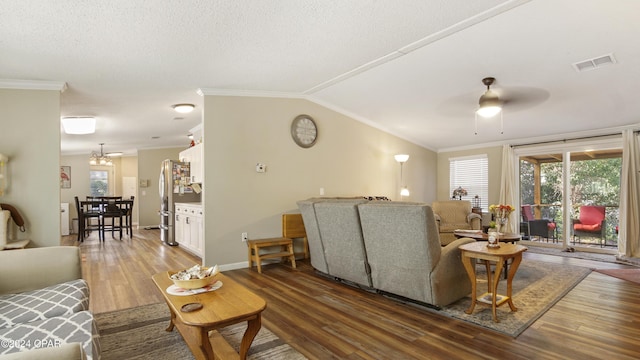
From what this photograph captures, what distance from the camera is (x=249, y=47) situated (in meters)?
3.34

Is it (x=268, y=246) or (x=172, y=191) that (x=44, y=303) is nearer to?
(x=268, y=246)

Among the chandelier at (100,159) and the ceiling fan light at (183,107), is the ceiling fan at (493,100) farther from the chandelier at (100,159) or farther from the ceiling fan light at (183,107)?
the chandelier at (100,159)

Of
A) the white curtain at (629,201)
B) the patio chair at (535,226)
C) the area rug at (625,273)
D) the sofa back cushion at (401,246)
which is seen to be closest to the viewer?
the sofa back cushion at (401,246)

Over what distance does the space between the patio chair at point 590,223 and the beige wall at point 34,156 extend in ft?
26.6

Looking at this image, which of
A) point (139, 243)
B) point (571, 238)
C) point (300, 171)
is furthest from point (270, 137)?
point (571, 238)

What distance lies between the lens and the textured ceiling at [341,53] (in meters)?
2.69

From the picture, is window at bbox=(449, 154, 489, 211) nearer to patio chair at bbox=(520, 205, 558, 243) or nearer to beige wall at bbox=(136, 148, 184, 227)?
patio chair at bbox=(520, 205, 558, 243)

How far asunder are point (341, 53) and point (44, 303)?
3370mm

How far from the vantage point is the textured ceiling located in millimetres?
2689

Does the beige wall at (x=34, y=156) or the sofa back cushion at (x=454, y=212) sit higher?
the beige wall at (x=34, y=156)

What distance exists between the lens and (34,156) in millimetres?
3756

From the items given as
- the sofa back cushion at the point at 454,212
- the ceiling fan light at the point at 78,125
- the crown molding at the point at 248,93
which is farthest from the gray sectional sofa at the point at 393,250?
the ceiling fan light at the point at 78,125

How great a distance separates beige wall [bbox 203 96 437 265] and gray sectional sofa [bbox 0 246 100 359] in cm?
212

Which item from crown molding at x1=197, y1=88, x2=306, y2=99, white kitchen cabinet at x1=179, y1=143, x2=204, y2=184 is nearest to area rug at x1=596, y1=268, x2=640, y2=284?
crown molding at x1=197, y1=88, x2=306, y2=99
